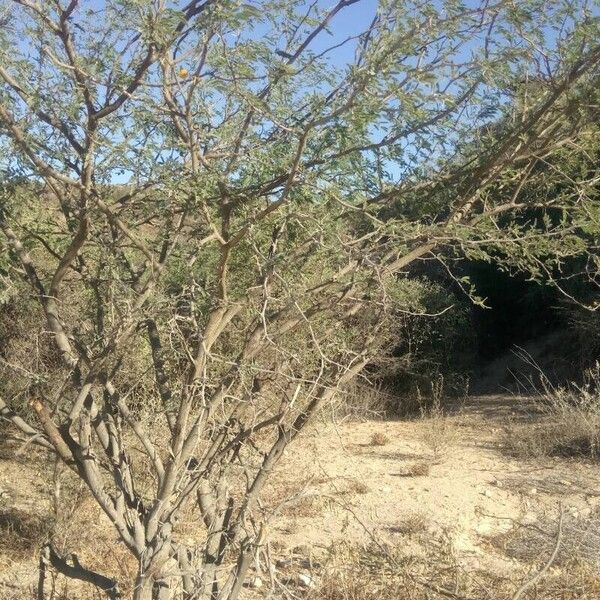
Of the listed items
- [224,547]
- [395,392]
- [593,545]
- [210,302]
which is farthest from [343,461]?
[210,302]

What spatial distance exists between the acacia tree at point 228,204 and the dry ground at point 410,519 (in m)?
0.45

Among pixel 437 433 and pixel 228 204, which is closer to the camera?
pixel 228 204

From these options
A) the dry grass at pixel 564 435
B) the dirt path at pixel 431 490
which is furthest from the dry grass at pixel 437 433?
the dry grass at pixel 564 435

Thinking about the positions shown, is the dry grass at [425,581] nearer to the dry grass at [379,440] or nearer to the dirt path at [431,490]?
the dirt path at [431,490]

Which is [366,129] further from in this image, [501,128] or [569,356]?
[569,356]

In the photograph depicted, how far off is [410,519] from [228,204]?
3.97m

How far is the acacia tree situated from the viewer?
9.07 feet

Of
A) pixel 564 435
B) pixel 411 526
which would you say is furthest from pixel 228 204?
pixel 564 435

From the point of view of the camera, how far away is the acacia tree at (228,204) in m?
2.76

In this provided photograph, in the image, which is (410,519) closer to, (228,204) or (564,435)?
(564,435)

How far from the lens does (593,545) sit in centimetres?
521

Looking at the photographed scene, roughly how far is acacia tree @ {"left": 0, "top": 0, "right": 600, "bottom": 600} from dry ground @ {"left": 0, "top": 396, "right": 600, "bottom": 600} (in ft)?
1.49

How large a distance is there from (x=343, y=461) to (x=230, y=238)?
547cm

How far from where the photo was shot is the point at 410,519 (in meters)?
6.10
